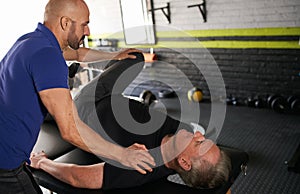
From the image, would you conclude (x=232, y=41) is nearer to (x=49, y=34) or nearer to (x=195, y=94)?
(x=195, y=94)

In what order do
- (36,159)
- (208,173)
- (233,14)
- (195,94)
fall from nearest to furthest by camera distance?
(208,173) < (36,159) < (233,14) < (195,94)

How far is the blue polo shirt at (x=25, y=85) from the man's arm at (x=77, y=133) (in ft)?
0.13

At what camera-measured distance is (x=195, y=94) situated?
12.7 ft

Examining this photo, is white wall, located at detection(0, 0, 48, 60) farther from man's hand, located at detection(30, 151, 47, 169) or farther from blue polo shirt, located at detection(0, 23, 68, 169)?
blue polo shirt, located at detection(0, 23, 68, 169)

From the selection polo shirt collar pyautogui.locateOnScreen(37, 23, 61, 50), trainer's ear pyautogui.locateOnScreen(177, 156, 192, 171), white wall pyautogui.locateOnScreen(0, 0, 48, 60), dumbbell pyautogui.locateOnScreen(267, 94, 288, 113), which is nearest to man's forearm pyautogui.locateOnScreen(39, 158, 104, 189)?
trainer's ear pyautogui.locateOnScreen(177, 156, 192, 171)

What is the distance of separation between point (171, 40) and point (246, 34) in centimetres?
105

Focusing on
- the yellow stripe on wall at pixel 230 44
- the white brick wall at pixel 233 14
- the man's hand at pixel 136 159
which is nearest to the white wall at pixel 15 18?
the white brick wall at pixel 233 14

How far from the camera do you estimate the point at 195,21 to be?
3.86m

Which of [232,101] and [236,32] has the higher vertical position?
[236,32]

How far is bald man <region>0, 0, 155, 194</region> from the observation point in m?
1.10

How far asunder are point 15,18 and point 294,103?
11.9 feet

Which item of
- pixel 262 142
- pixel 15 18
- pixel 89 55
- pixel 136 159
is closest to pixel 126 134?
pixel 136 159

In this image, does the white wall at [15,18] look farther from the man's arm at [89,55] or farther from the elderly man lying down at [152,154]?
the elderly man lying down at [152,154]

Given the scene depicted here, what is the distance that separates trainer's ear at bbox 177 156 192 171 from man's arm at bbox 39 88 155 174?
0.54ft
